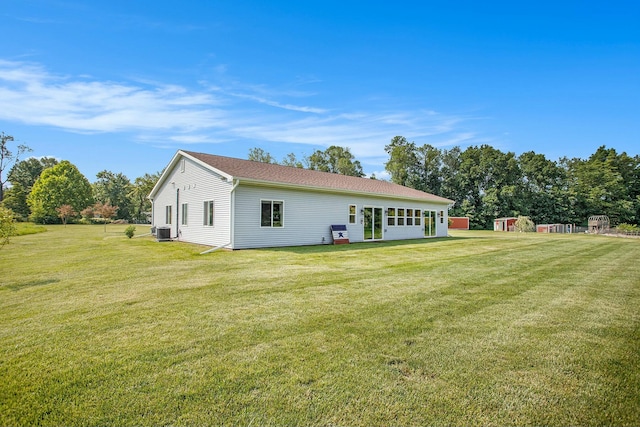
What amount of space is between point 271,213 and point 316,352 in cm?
1030

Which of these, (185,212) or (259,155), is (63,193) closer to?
(259,155)

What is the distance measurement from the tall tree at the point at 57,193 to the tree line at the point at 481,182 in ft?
0.27

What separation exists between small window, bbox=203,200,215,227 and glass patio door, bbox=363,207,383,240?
787cm

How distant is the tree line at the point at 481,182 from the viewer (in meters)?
38.6

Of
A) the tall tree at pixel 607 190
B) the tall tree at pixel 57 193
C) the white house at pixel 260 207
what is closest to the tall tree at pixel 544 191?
the tall tree at pixel 607 190

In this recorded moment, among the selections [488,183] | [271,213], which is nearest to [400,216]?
[271,213]

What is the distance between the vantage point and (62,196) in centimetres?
4159

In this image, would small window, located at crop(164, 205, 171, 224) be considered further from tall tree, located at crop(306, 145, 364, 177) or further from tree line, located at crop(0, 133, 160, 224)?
tall tree, located at crop(306, 145, 364, 177)

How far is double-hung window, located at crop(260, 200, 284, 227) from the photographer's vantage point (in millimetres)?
12844

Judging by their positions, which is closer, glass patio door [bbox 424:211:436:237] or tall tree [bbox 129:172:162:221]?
glass patio door [bbox 424:211:436:237]

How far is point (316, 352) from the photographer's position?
3.06 metres

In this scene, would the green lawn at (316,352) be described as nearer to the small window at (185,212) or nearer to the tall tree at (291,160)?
the small window at (185,212)

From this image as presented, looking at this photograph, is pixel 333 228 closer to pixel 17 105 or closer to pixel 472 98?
pixel 472 98

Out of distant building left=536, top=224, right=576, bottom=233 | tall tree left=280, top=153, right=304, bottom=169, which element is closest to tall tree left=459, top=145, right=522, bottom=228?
distant building left=536, top=224, right=576, bottom=233
